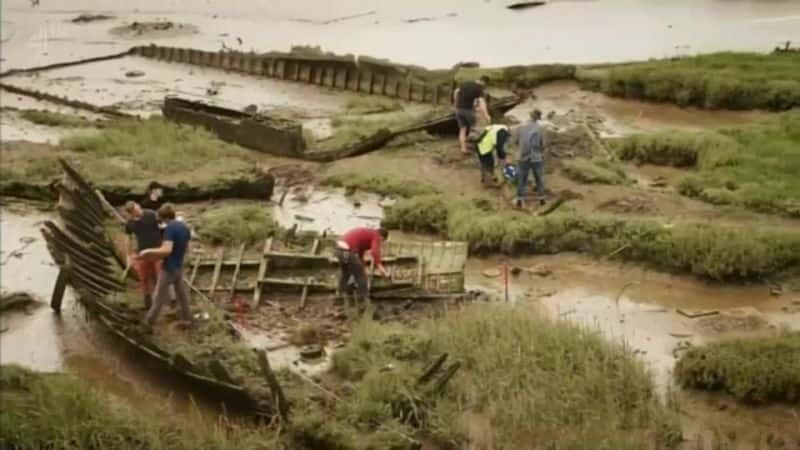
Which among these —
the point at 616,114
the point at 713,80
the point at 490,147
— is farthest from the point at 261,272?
the point at 713,80

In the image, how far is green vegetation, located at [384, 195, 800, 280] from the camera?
12.8 metres

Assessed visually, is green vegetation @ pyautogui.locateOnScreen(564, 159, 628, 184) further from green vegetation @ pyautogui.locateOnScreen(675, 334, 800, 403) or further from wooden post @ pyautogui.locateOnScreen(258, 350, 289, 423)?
wooden post @ pyautogui.locateOnScreen(258, 350, 289, 423)

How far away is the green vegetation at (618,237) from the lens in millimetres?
12836

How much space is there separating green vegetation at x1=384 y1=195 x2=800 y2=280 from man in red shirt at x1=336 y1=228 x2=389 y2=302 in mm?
2614

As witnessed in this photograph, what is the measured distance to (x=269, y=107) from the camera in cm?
2066

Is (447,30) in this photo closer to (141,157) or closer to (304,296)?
(141,157)

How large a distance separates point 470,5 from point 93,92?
7.61 metres

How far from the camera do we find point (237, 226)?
44.0ft

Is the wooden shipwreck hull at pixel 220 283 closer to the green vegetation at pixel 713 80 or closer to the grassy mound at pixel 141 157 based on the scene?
the grassy mound at pixel 141 157

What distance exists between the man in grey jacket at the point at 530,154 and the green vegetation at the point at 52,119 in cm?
780

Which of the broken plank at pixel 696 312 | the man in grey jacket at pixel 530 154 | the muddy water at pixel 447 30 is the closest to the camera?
the broken plank at pixel 696 312

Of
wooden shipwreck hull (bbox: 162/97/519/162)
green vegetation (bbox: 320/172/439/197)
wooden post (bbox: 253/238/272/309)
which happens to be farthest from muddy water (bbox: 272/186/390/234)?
wooden post (bbox: 253/238/272/309)

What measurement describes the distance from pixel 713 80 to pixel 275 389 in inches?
509

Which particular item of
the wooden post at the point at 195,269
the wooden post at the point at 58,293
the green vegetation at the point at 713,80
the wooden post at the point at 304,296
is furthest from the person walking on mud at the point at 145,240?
the green vegetation at the point at 713,80
